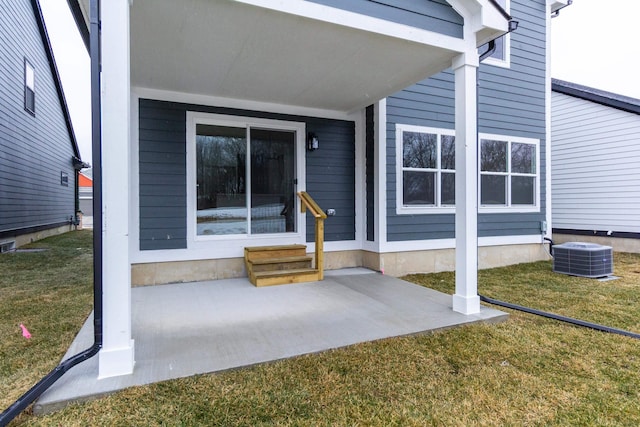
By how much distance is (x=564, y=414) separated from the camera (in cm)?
194

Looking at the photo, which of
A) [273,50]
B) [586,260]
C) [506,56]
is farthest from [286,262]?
[506,56]

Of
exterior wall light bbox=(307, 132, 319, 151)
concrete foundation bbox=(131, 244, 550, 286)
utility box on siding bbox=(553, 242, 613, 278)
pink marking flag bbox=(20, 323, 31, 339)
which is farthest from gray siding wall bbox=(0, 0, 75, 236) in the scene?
utility box on siding bbox=(553, 242, 613, 278)

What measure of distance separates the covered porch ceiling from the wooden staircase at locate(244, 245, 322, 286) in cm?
213

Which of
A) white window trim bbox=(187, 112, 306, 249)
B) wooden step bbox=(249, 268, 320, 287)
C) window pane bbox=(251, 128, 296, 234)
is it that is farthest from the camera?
window pane bbox=(251, 128, 296, 234)

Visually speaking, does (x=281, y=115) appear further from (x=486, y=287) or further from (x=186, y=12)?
(x=486, y=287)

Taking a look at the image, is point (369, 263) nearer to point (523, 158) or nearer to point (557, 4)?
point (523, 158)

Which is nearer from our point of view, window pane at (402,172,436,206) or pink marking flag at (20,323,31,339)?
pink marking flag at (20,323,31,339)

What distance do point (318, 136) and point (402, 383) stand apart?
156 inches

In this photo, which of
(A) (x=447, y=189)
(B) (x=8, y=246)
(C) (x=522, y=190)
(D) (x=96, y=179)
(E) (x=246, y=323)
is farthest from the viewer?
(B) (x=8, y=246)

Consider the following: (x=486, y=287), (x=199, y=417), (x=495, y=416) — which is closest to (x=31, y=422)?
(x=199, y=417)

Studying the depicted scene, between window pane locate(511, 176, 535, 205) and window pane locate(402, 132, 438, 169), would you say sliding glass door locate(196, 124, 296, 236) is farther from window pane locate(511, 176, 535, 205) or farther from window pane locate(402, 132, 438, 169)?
window pane locate(511, 176, 535, 205)

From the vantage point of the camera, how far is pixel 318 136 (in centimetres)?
544

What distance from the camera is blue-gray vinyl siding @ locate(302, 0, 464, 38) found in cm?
297

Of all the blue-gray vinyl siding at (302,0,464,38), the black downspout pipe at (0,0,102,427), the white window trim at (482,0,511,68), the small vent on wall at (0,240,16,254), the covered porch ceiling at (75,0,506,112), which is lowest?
the small vent on wall at (0,240,16,254)
